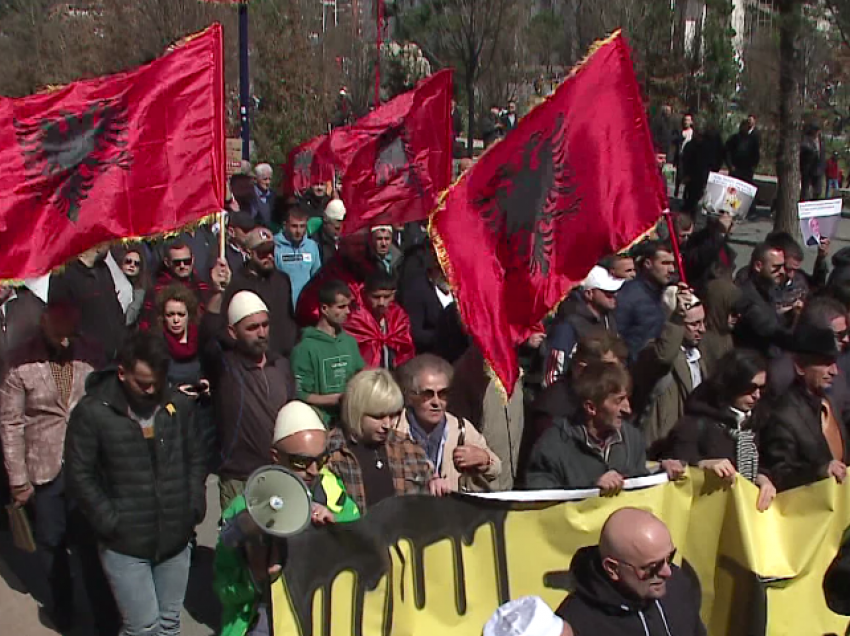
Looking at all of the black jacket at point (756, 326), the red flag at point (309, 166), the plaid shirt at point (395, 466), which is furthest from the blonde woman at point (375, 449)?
the red flag at point (309, 166)

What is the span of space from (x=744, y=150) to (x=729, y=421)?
13.0m

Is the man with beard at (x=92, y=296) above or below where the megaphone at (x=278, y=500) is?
below

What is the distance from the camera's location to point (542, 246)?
5.49m

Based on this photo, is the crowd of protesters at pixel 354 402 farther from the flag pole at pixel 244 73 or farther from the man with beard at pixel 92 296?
the flag pole at pixel 244 73

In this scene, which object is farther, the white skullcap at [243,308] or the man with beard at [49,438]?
the man with beard at [49,438]

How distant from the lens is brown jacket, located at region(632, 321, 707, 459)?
594cm

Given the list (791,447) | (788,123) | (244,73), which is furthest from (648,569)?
(244,73)

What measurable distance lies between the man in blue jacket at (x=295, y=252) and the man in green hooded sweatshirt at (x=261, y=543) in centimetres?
457

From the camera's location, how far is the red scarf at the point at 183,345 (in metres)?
6.39

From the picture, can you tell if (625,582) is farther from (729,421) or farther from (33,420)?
(33,420)

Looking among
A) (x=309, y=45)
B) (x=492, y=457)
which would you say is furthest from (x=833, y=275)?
(x=309, y=45)

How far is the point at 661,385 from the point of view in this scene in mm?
6020

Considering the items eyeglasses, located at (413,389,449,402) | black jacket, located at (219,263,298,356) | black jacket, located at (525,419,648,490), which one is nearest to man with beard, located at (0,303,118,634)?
black jacket, located at (219,263,298,356)

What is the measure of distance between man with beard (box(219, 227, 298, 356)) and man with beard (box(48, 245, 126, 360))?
78cm
